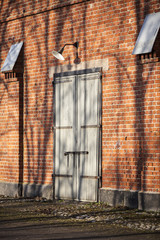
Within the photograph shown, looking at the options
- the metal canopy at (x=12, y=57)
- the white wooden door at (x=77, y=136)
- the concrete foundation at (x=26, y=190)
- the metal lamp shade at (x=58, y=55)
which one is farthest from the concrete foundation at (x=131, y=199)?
the metal canopy at (x=12, y=57)

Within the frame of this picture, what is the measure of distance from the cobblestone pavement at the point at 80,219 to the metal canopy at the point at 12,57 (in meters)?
3.38

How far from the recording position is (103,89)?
1080cm

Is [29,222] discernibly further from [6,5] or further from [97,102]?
[6,5]

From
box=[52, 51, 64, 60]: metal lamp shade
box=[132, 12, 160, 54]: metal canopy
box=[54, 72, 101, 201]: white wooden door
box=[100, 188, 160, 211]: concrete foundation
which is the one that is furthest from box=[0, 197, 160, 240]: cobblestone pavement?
box=[52, 51, 64, 60]: metal lamp shade

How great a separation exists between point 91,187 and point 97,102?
5.50 feet

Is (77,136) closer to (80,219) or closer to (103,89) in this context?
(103,89)

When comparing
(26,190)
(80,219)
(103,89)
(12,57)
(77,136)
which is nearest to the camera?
(80,219)

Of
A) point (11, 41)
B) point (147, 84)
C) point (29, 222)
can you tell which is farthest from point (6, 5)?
point (29, 222)

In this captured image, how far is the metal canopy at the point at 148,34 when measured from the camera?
31.1ft

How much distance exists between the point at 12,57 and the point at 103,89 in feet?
10.3

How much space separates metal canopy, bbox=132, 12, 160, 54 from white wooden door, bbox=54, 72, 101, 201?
4.86 feet

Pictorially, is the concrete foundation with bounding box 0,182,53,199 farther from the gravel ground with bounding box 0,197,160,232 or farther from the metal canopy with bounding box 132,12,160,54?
the metal canopy with bounding box 132,12,160,54

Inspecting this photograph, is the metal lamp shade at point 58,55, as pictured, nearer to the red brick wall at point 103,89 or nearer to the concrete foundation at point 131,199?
the red brick wall at point 103,89

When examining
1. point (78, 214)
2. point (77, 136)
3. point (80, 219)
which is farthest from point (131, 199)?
point (77, 136)
